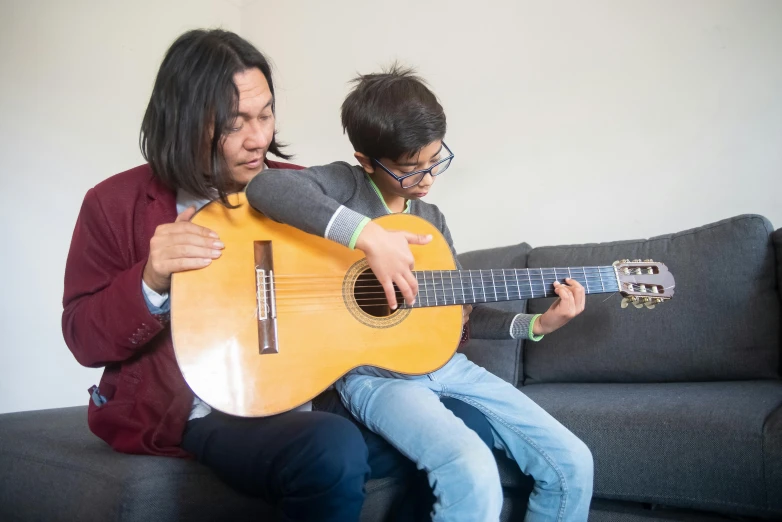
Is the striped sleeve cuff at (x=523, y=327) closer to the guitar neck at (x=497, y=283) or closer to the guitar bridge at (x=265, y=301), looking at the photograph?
the guitar neck at (x=497, y=283)

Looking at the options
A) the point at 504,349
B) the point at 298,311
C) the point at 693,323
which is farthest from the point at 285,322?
the point at 693,323

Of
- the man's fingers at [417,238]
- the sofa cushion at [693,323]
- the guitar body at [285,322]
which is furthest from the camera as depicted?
the sofa cushion at [693,323]

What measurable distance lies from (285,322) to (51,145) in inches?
71.9

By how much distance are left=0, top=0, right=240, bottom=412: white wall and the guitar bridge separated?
64.4 inches

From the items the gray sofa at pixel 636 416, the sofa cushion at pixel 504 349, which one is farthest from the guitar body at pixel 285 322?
the sofa cushion at pixel 504 349

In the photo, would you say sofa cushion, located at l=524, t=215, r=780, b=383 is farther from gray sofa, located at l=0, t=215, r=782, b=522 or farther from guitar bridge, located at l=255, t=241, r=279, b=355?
guitar bridge, located at l=255, t=241, r=279, b=355

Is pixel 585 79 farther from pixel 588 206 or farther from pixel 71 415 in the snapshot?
pixel 71 415

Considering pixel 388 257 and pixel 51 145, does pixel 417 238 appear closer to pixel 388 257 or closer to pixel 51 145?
pixel 388 257

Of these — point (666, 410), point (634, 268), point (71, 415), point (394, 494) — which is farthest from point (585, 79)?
point (71, 415)

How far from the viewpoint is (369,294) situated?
1.27m

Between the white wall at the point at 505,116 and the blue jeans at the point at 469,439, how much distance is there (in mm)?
1124

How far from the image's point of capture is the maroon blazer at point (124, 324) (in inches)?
44.0

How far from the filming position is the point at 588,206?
2.23 meters

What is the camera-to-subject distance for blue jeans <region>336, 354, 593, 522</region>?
41.8 inches
